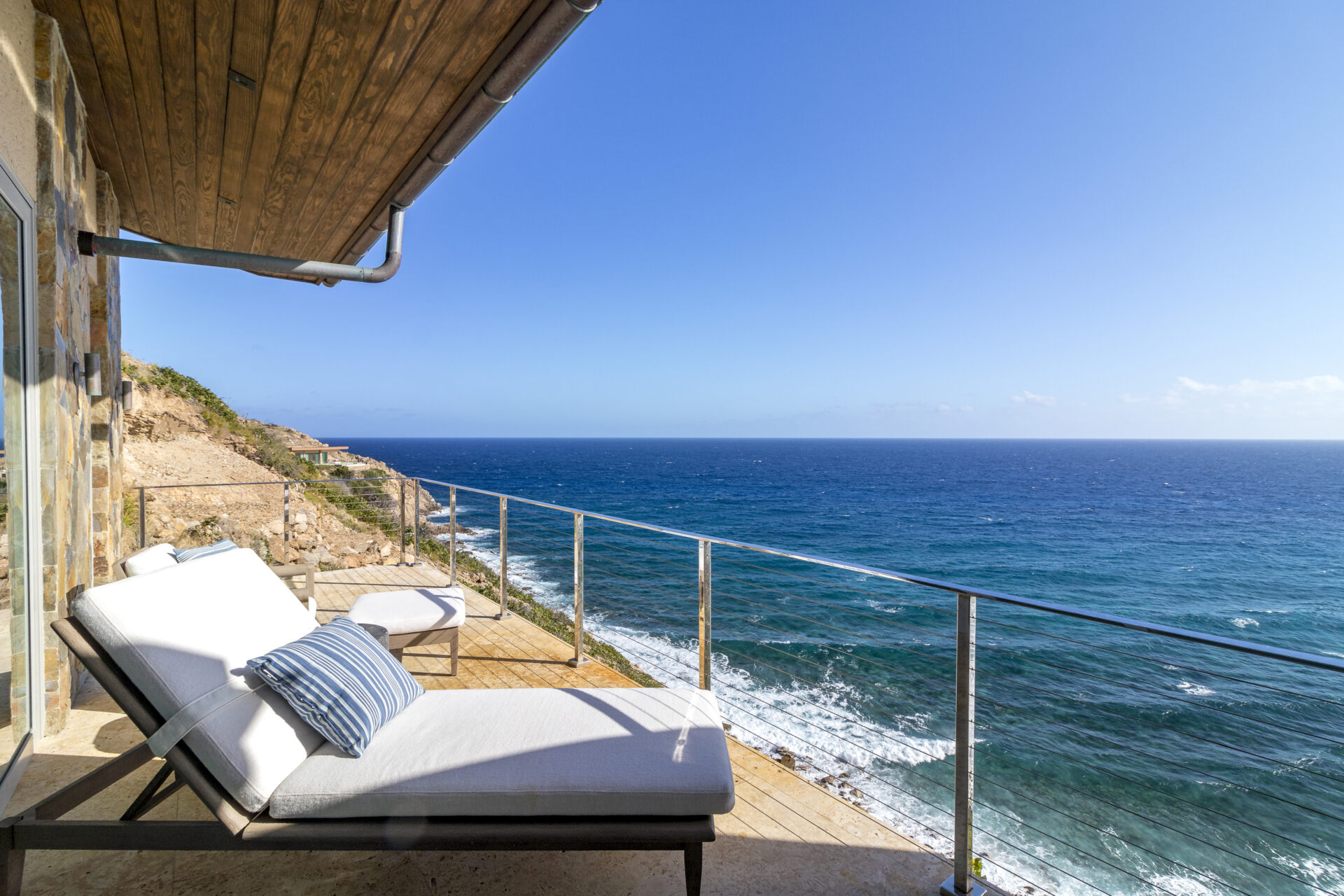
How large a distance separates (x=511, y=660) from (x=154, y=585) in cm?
190

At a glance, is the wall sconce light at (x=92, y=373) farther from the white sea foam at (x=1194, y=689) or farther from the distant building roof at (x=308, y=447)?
the distant building roof at (x=308, y=447)

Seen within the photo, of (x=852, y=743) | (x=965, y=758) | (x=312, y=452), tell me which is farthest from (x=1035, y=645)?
(x=312, y=452)

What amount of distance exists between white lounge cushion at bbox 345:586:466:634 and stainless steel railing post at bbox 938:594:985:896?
2.09 metres

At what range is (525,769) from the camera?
1.48m

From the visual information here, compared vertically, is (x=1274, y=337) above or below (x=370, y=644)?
above

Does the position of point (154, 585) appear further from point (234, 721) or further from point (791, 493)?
point (791, 493)

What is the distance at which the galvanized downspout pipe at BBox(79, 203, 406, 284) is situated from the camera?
282cm

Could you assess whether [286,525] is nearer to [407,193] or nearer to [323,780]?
[407,193]

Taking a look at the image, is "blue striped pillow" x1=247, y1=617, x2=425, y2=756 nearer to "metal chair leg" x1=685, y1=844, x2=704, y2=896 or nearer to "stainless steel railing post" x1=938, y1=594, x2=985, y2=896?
"metal chair leg" x1=685, y1=844, x2=704, y2=896

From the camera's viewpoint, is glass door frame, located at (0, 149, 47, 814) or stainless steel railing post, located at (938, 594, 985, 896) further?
glass door frame, located at (0, 149, 47, 814)

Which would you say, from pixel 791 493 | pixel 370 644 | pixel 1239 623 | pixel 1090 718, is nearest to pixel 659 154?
pixel 1090 718

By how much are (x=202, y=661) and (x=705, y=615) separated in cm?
162

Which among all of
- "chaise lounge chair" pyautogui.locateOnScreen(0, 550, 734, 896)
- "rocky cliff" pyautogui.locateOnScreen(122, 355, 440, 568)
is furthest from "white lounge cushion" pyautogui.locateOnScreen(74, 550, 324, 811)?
"rocky cliff" pyautogui.locateOnScreen(122, 355, 440, 568)

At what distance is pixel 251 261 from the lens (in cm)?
315
